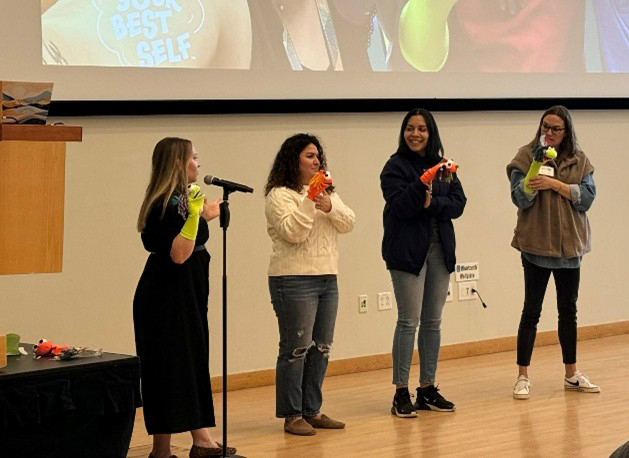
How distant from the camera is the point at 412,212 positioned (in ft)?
17.9

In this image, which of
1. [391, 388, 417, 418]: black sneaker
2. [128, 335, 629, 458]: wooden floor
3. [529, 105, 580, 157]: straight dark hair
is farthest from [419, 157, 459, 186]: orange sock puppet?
[128, 335, 629, 458]: wooden floor

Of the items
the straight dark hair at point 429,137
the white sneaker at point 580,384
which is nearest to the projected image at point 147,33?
the straight dark hair at point 429,137

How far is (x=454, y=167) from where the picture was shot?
5391mm

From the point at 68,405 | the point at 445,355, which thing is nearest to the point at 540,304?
the point at 445,355

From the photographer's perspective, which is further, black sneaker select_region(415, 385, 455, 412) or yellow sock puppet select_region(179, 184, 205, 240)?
black sneaker select_region(415, 385, 455, 412)

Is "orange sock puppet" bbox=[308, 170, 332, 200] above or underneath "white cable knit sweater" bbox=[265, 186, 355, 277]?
above

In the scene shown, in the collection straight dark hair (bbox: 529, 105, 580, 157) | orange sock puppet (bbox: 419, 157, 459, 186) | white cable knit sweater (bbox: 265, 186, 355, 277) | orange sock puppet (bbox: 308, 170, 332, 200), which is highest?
Answer: straight dark hair (bbox: 529, 105, 580, 157)

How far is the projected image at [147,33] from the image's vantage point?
5816 millimetres

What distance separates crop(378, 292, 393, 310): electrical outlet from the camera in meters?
7.05

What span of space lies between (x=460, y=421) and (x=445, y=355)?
1.86 meters

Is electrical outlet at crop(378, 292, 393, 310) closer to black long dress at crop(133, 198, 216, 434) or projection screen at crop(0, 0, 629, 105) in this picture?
projection screen at crop(0, 0, 629, 105)

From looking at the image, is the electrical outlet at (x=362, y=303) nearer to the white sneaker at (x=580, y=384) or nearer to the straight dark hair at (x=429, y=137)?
the white sneaker at (x=580, y=384)

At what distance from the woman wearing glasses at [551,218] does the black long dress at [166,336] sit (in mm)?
2064

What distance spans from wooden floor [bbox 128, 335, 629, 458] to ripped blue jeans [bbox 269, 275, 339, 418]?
20 centimetres
